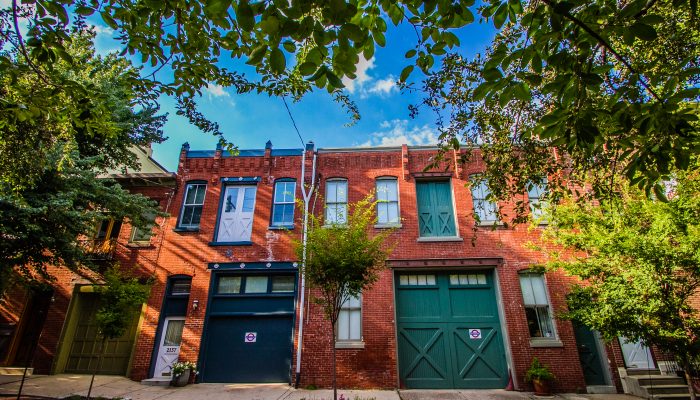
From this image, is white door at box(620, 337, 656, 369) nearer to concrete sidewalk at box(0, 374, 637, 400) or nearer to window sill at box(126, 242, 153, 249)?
concrete sidewalk at box(0, 374, 637, 400)

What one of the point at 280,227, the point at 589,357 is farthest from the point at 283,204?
the point at 589,357

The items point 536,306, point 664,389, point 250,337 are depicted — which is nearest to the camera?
point 664,389

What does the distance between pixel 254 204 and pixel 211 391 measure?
6.24 metres

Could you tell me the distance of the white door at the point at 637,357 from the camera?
34.8ft

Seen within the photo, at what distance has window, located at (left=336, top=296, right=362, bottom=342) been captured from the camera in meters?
11.2

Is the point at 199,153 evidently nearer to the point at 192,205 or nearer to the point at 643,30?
the point at 192,205

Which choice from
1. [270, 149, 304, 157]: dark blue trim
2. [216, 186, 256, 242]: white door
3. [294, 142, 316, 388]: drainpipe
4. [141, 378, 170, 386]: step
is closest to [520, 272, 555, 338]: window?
[294, 142, 316, 388]: drainpipe

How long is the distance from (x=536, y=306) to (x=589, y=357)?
207cm

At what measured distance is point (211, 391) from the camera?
998 cm

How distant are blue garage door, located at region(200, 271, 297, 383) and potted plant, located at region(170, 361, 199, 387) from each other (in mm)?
355

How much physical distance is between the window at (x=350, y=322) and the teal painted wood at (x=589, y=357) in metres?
6.54

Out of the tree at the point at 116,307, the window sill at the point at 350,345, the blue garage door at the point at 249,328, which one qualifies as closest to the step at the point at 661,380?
the window sill at the point at 350,345

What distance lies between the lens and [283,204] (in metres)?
13.2

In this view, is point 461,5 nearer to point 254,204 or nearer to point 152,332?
point 254,204
